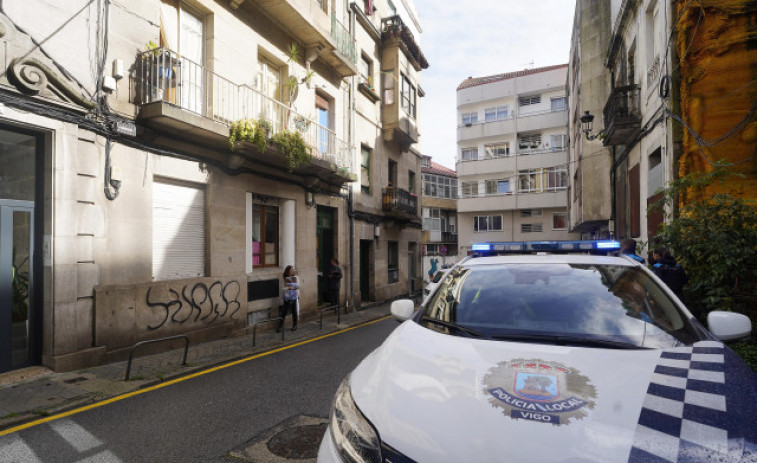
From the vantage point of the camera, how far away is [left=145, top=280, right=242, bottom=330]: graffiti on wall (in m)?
8.23

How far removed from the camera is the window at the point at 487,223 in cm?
3628

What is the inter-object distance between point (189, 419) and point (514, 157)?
3431 cm

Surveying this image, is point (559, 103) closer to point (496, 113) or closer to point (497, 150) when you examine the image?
point (496, 113)

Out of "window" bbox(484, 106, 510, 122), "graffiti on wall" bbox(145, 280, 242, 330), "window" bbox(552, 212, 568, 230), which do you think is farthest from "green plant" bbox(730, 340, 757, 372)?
"window" bbox(484, 106, 510, 122)

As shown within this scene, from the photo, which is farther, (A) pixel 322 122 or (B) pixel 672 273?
(A) pixel 322 122

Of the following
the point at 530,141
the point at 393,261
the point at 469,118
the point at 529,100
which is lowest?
the point at 393,261

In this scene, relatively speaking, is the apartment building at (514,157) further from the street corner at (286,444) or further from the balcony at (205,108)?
the street corner at (286,444)

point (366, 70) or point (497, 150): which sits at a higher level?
point (497, 150)

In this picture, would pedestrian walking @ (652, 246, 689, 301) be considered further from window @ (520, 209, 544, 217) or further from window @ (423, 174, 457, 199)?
window @ (423, 174, 457, 199)

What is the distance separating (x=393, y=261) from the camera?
20.8 meters

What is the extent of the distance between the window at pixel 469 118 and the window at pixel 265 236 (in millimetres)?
29946

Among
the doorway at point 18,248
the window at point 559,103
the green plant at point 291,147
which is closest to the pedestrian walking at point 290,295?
the green plant at point 291,147

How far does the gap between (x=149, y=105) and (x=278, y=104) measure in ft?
13.2

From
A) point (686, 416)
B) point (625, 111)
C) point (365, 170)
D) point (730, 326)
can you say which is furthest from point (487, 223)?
point (686, 416)
